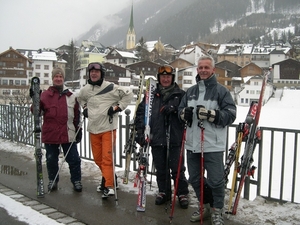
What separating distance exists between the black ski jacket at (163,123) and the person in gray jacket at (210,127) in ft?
1.19

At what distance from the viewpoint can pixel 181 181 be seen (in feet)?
14.2

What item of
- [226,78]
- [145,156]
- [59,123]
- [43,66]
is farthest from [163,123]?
[43,66]

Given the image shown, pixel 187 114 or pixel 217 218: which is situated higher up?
pixel 187 114

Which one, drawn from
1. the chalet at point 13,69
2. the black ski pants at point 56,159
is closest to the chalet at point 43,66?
the chalet at point 13,69

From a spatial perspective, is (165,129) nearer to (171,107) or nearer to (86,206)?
(171,107)

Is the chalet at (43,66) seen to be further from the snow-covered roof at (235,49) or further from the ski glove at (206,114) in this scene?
the ski glove at (206,114)

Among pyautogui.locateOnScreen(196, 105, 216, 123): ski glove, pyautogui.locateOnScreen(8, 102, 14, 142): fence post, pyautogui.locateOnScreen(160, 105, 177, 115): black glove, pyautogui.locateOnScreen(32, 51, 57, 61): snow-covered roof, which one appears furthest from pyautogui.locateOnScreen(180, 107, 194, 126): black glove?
pyautogui.locateOnScreen(32, 51, 57, 61): snow-covered roof

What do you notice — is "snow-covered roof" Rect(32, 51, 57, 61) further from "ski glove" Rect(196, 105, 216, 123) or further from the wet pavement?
"ski glove" Rect(196, 105, 216, 123)

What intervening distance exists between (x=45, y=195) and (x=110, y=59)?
7344 centimetres

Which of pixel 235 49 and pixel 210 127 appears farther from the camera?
pixel 235 49

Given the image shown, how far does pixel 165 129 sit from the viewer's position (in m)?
4.21

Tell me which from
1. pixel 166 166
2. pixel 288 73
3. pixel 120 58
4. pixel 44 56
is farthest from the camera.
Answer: pixel 120 58

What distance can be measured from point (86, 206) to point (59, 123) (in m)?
1.41

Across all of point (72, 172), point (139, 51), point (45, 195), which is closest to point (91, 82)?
point (72, 172)
